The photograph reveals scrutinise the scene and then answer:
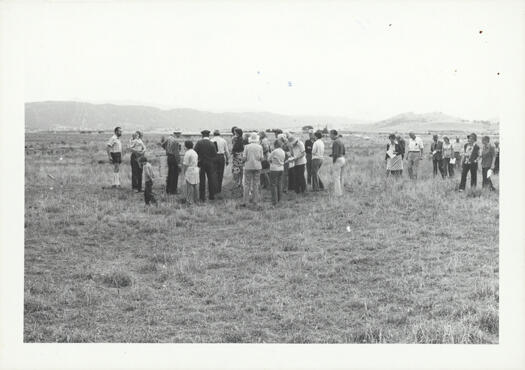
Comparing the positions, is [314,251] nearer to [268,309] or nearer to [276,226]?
[276,226]

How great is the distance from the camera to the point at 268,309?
6566 mm

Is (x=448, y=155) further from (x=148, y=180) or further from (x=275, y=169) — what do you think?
(x=148, y=180)

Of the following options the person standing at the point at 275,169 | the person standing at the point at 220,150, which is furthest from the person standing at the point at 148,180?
the person standing at the point at 275,169

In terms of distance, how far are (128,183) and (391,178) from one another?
846cm

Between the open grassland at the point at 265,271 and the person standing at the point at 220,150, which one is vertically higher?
the person standing at the point at 220,150

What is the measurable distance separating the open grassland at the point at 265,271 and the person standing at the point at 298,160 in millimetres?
1258

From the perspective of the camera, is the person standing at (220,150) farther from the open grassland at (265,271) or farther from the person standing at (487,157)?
the person standing at (487,157)

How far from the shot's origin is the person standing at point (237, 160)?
539 inches

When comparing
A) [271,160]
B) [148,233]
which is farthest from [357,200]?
[148,233]

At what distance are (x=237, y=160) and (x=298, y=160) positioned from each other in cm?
176

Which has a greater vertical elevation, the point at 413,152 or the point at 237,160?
the point at 413,152

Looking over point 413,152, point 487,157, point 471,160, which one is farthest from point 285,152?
point 487,157

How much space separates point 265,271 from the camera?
25.7 feet

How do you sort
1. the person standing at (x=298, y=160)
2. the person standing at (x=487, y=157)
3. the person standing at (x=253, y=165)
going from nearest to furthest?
1. the person standing at (x=253, y=165)
2. the person standing at (x=487, y=157)
3. the person standing at (x=298, y=160)
